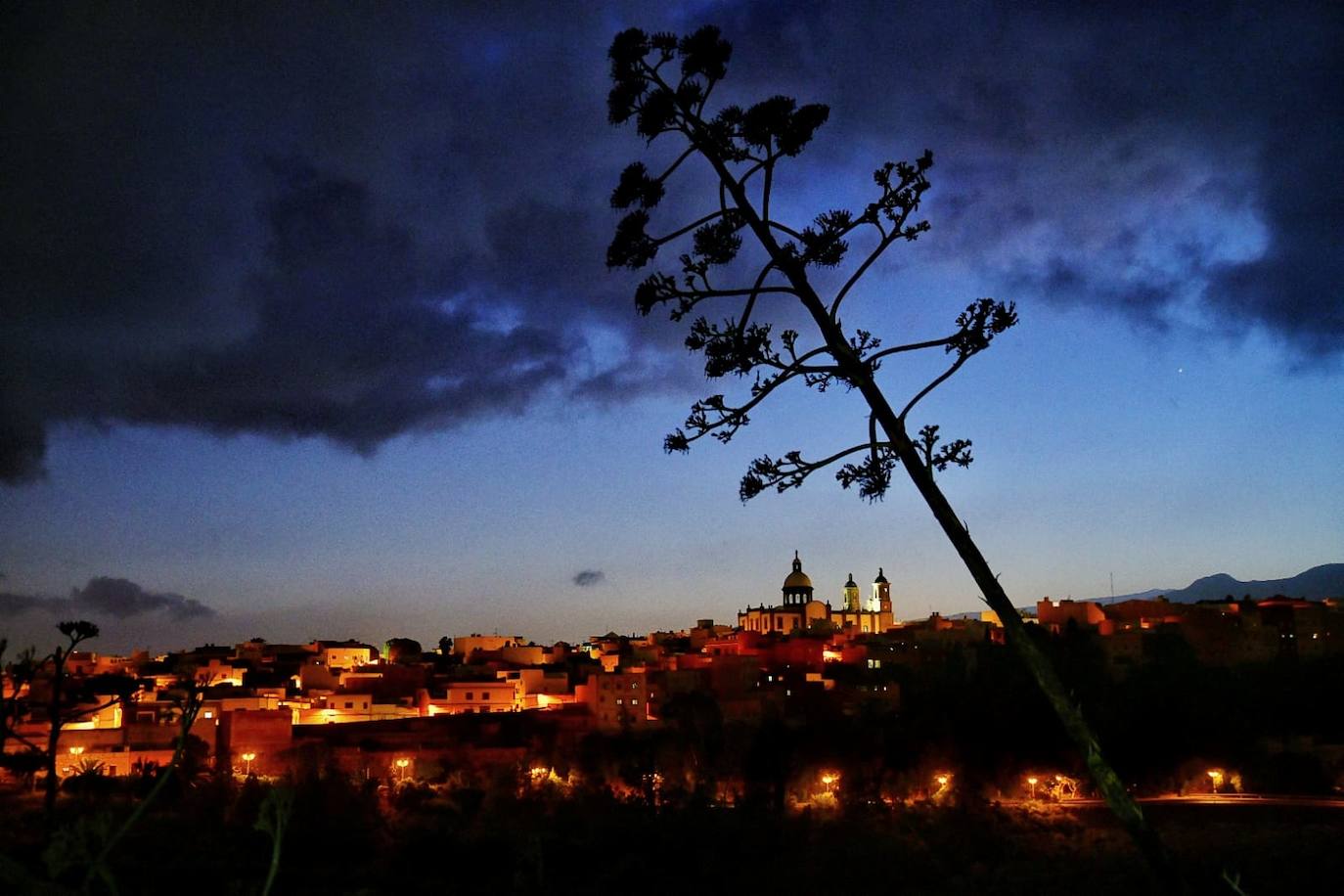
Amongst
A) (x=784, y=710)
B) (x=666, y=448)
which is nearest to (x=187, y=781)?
(x=784, y=710)

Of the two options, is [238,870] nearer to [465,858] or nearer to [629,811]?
[465,858]

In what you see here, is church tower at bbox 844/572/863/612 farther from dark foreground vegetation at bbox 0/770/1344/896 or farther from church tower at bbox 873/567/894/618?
dark foreground vegetation at bbox 0/770/1344/896

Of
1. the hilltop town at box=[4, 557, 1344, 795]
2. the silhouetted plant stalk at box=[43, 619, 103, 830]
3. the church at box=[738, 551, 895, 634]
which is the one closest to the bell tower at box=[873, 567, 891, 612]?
the church at box=[738, 551, 895, 634]

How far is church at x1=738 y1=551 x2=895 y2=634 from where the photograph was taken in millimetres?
71688

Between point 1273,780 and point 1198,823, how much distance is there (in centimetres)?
716

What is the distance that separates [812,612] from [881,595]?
43.4 ft

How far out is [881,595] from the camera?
8638 cm

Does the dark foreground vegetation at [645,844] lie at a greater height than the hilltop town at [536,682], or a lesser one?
lesser

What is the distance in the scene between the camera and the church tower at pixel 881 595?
8569cm

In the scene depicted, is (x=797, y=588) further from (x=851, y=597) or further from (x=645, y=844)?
(x=645, y=844)

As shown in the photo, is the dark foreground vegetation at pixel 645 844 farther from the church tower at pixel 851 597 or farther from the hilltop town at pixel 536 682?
the church tower at pixel 851 597

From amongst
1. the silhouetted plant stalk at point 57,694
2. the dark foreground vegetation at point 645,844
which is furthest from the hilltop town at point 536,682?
the silhouetted plant stalk at point 57,694

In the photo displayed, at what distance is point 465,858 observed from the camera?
948 inches

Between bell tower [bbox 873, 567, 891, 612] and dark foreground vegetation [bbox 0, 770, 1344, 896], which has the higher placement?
bell tower [bbox 873, 567, 891, 612]
